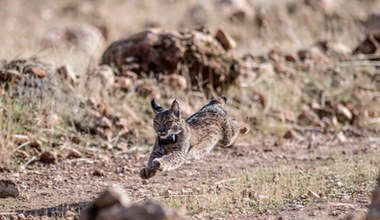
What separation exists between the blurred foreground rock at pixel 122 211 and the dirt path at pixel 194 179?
2522 mm

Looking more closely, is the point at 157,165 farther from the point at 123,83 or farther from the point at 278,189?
the point at 123,83

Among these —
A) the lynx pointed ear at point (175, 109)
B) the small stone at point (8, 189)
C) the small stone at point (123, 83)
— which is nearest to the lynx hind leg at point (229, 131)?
the lynx pointed ear at point (175, 109)

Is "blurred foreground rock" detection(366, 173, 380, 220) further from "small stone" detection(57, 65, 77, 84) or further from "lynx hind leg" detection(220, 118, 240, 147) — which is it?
"small stone" detection(57, 65, 77, 84)

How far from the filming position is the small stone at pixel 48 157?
1152 cm

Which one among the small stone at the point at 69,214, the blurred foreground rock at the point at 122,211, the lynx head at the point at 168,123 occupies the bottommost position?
the small stone at the point at 69,214

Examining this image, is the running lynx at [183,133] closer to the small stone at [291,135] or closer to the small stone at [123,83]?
the small stone at [291,135]

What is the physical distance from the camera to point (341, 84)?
1583 cm

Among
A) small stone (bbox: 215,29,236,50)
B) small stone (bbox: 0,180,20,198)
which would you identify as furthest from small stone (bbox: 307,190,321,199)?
small stone (bbox: 215,29,236,50)

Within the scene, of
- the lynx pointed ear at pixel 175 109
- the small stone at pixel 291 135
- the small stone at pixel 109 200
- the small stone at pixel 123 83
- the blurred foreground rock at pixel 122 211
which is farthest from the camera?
the small stone at pixel 123 83

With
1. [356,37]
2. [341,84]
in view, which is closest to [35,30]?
[356,37]

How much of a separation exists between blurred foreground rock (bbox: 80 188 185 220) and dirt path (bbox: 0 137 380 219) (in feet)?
8.27

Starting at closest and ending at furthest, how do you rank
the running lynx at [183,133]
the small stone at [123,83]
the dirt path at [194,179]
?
the dirt path at [194,179], the running lynx at [183,133], the small stone at [123,83]

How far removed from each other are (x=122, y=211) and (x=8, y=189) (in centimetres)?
417

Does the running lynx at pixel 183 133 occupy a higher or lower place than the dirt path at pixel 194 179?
higher
